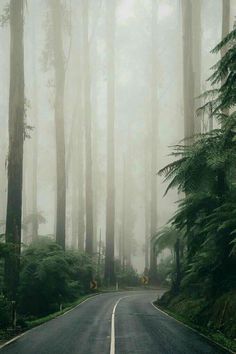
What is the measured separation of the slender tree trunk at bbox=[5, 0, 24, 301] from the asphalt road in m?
2.68

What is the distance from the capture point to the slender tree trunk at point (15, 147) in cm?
1864

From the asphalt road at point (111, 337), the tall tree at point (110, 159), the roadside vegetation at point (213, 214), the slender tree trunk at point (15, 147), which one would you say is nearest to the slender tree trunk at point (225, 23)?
the slender tree trunk at point (15, 147)

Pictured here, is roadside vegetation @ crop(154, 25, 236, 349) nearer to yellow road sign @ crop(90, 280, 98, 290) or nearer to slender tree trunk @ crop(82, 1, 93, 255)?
yellow road sign @ crop(90, 280, 98, 290)

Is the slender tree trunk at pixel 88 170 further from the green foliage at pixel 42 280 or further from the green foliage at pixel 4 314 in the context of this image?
the green foliage at pixel 4 314

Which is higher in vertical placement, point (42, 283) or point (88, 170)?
point (88, 170)

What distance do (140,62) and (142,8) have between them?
8949mm

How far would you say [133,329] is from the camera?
47.3 ft

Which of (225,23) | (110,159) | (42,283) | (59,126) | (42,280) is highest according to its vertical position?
(225,23)

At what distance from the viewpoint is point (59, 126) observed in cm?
2973

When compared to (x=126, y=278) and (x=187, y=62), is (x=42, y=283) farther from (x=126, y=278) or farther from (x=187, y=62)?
(x=126, y=278)

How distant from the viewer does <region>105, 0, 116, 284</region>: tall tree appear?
125 feet

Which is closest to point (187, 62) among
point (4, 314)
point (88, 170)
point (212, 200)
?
point (212, 200)

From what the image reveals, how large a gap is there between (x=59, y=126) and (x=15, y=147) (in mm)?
10419

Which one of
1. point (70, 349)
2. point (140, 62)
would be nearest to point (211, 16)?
point (140, 62)
